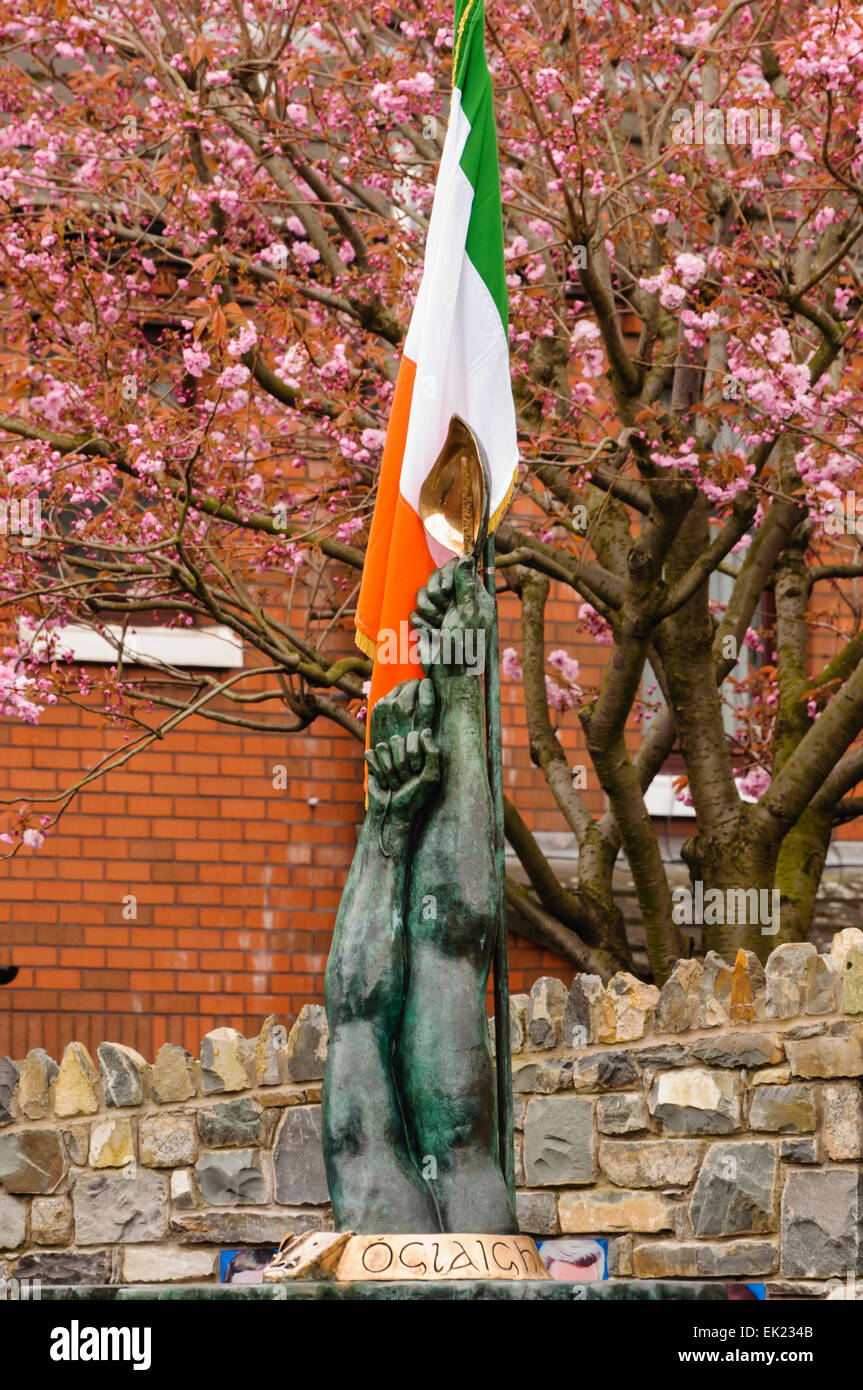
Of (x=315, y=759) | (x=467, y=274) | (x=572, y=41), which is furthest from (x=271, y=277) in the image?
(x=467, y=274)

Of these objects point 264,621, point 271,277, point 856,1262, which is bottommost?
point 856,1262

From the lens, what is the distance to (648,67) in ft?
36.6

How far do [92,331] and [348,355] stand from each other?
1.36 meters

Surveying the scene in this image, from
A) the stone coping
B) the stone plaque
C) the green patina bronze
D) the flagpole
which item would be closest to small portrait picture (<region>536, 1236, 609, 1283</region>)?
the flagpole

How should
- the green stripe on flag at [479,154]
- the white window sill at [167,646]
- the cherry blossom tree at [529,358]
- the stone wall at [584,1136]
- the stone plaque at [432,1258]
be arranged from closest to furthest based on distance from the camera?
the stone plaque at [432,1258], the green stripe on flag at [479,154], the stone wall at [584,1136], the cherry blossom tree at [529,358], the white window sill at [167,646]

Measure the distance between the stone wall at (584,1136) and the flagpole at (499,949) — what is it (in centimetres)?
217

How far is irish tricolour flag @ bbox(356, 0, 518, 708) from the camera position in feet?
18.6

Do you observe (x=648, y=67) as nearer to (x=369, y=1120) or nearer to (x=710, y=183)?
(x=710, y=183)

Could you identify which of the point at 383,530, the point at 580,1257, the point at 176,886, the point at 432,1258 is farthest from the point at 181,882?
the point at 432,1258

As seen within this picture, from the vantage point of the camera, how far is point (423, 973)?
515 cm

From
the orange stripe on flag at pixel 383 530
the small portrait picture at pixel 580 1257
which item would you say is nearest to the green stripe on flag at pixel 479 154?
the orange stripe on flag at pixel 383 530

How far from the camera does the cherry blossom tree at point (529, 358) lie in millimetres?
9297

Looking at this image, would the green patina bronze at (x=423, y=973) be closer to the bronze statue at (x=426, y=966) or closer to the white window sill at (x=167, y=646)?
the bronze statue at (x=426, y=966)

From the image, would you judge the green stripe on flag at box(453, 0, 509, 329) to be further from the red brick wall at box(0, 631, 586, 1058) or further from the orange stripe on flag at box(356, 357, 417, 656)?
the red brick wall at box(0, 631, 586, 1058)
